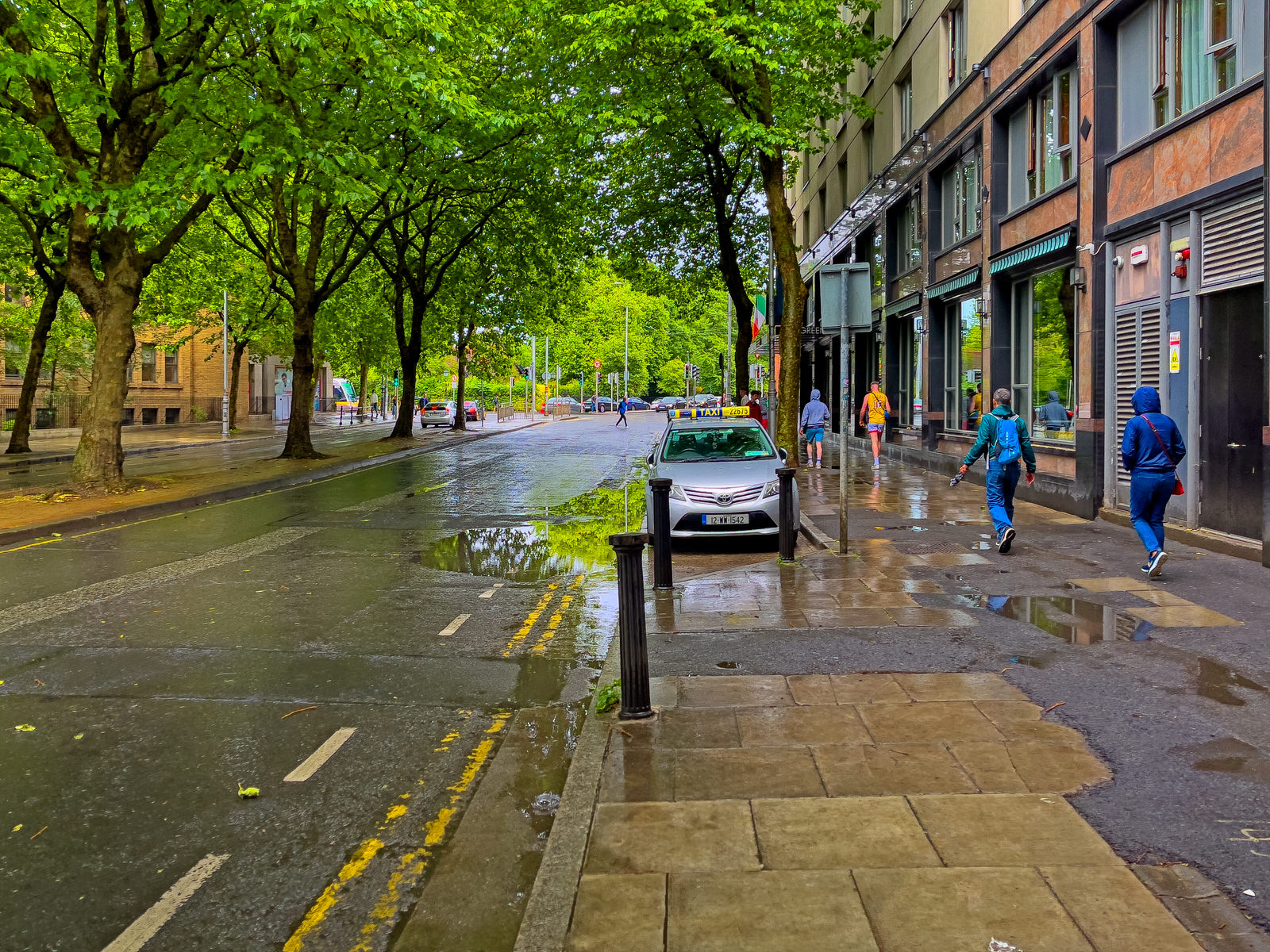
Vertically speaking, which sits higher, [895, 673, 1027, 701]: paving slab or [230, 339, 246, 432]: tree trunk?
[230, 339, 246, 432]: tree trunk

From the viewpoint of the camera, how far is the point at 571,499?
17875 millimetres

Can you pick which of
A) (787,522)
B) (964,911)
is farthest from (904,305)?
(964,911)

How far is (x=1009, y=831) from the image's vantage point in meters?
3.85

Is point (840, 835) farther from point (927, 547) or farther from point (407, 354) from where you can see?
point (407, 354)

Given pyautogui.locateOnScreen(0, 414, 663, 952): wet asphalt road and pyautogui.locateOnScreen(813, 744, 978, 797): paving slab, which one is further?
pyautogui.locateOnScreen(813, 744, 978, 797): paving slab

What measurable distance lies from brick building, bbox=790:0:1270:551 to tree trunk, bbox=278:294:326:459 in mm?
13901

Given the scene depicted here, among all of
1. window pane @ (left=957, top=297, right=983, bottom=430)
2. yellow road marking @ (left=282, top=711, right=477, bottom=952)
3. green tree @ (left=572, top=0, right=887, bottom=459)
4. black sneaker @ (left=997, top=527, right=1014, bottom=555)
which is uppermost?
green tree @ (left=572, top=0, right=887, bottom=459)

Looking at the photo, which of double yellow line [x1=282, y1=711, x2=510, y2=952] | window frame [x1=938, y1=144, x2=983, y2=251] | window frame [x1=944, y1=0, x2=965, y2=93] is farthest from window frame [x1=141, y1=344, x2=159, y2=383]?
double yellow line [x1=282, y1=711, x2=510, y2=952]

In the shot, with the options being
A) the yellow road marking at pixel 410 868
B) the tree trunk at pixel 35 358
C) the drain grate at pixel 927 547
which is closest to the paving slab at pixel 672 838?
the yellow road marking at pixel 410 868

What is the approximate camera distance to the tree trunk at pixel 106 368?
17156 mm

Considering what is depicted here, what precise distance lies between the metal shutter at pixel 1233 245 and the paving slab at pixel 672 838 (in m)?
9.35

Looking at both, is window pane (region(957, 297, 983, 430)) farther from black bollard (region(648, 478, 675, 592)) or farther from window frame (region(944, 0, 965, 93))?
black bollard (region(648, 478, 675, 592))

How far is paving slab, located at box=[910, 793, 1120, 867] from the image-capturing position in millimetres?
3629

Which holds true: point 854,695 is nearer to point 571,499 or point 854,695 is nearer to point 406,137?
point 571,499
